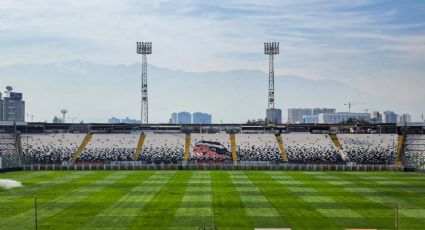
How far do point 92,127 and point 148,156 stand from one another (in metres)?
25.7

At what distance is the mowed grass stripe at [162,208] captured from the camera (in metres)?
40.6

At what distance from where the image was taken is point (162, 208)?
156 ft

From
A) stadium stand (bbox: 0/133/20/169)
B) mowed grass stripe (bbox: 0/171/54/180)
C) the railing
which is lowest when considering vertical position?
mowed grass stripe (bbox: 0/171/54/180)

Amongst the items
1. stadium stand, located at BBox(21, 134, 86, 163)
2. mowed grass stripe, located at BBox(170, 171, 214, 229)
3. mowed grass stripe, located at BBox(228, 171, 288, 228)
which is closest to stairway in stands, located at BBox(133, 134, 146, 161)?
stadium stand, located at BBox(21, 134, 86, 163)

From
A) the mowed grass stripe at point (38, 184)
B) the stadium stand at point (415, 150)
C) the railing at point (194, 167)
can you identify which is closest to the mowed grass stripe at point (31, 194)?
the mowed grass stripe at point (38, 184)

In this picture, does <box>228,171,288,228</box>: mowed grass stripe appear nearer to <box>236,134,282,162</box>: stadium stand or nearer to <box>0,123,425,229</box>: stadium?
<box>0,123,425,229</box>: stadium

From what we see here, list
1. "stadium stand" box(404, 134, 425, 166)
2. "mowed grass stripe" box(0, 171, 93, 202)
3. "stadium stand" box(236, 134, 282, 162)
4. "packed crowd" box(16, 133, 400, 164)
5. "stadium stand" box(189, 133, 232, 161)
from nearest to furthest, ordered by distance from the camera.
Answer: "mowed grass stripe" box(0, 171, 93, 202), "stadium stand" box(404, 134, 425, 166), "packed crowd" box(16, 133, 400, 164), "stadium stand" box(236, 134, 282, 162), "stadium stand" box(189, 133, 232, 161)

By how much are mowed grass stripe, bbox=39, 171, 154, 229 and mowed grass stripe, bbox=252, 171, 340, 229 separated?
14079 millimetres

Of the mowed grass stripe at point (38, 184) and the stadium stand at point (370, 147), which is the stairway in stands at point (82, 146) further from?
the stadium stand at point (370, 147)

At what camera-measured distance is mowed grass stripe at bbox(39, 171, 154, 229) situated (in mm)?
41156

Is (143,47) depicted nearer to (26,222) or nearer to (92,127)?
(92,127)

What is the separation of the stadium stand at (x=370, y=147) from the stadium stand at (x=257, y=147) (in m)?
12.3

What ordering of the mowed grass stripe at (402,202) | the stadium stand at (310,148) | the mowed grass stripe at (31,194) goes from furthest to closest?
the stadium stand at (310,148)
the mowed grass stripe at (31,194)
the mowed grass stripe at (402,202)

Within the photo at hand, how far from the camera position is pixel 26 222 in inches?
1608
